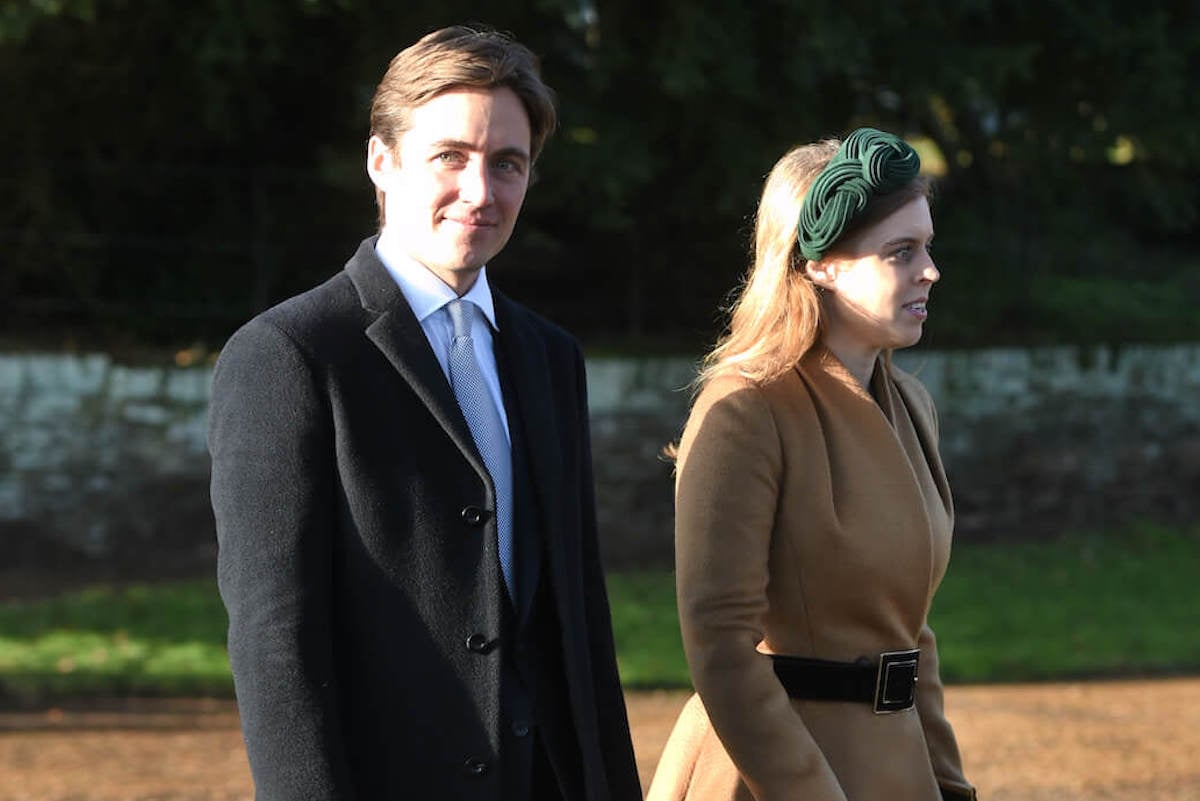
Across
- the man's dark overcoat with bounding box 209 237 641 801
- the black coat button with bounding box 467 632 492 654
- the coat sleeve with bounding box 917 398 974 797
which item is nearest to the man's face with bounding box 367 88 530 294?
the man's dark overcoat with bounding box 209 237 641 801

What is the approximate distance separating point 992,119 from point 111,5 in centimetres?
692

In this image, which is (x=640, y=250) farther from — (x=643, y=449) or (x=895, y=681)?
(x=895, y=681)

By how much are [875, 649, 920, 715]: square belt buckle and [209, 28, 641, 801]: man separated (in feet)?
1.76

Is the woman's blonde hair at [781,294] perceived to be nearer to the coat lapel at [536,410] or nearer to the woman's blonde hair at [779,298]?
the woman's blonde hair at [779,298]

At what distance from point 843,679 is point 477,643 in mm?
830

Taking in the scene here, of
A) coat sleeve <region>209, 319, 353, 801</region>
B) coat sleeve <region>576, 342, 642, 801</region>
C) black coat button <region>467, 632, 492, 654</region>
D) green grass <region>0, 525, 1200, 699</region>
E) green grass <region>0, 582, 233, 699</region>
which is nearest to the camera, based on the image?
coat sleeve <region>209, 319, 353, 801</region>

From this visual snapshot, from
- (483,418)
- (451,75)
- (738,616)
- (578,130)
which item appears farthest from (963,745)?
(451,75)

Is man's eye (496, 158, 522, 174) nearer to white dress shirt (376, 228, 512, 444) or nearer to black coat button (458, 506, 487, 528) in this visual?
white dress shirt (376, 228, 512, 444)

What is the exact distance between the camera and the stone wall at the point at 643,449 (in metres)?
11.8

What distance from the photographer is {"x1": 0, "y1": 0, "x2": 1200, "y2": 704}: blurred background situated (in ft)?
37.7

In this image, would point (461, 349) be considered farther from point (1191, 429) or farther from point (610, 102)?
point (1191, 429)

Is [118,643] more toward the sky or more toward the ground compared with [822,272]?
more toward the ground

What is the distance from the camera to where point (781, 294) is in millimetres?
3369

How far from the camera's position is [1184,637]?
1052 centimetres
